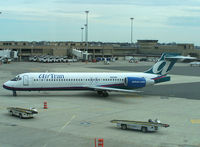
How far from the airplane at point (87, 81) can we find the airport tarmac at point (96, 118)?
48.7 inches

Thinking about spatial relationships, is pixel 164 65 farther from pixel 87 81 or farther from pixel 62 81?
pixel 62 81

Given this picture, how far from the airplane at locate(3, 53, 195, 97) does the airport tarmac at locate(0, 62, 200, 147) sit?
124 cm

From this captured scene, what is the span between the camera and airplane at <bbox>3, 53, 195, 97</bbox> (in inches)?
1510

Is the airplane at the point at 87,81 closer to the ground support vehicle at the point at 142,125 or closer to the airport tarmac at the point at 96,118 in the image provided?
the airport tarmac at the point at 96,118

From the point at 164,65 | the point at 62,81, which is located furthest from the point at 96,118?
the point at 164,65

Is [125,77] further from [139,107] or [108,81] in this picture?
[139,107]

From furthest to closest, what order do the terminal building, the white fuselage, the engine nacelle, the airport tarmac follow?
the terminal building < the engine nacelle < the white fuselage < the airport tarmac

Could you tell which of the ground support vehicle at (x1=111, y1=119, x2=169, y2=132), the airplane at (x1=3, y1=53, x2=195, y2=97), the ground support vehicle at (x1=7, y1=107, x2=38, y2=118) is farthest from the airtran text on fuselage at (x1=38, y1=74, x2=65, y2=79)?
the ground support vehicle at (x1=111, y1=119, x2=169, y2=132)

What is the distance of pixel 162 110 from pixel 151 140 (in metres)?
11.3

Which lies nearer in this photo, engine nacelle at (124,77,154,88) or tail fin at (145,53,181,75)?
engine nacelle at (124,77,154,88)

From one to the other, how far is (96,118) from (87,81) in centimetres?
1281

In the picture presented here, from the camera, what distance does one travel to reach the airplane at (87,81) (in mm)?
38344

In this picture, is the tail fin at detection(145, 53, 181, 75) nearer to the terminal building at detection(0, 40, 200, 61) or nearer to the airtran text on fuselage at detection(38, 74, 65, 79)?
the airtran text on fuselage at detection(38, 74, 65, 79)

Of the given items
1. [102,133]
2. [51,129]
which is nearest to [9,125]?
[51,129]
